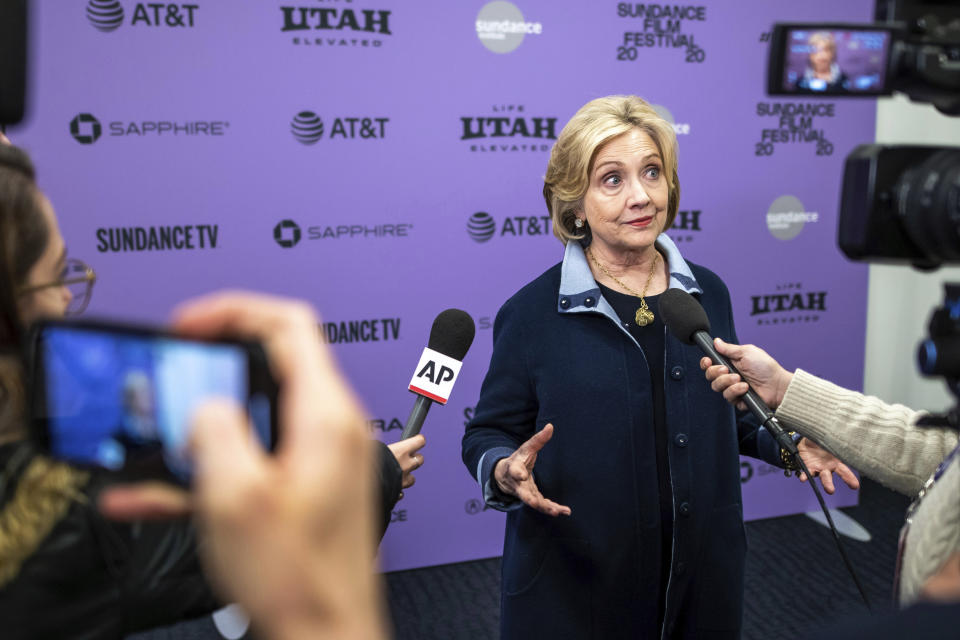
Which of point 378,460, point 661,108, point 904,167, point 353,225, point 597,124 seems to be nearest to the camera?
point 904,167

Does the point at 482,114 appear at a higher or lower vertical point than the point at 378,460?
higher

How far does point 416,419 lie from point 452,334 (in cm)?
22

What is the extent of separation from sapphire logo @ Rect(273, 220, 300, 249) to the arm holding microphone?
1.83m

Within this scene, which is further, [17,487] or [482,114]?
[482,114]

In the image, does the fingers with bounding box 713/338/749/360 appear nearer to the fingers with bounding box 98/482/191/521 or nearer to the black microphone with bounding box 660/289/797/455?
the black microphone with bounding box 660/289/797/455

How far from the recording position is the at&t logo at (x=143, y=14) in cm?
248

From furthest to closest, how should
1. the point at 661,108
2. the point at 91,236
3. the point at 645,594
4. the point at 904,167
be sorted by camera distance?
the point at 661,108 → the point at 91,236 → the point at 645,594 → the point at 904,167

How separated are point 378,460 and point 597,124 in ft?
3.25

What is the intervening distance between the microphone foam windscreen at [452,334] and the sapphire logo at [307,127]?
5.12 feet

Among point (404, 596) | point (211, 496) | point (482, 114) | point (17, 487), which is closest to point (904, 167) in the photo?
point (211, 496)

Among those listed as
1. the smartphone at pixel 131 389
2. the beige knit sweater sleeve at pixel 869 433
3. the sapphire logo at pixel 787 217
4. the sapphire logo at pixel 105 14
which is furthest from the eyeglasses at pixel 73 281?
the sapphire logo at pixel 787 217

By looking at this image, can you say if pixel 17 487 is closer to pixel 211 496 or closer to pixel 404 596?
pixel 211 496

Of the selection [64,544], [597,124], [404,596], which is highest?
[597,124]

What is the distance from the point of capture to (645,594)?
1.52m
